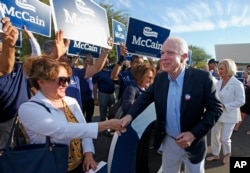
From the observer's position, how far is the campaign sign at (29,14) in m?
3.42

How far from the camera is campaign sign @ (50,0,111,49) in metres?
3.17

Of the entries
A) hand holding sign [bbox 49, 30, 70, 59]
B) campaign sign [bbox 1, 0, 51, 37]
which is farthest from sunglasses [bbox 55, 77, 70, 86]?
campaign sign [bbox 1, 0, 51, 37]

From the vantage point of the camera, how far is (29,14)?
3.64m

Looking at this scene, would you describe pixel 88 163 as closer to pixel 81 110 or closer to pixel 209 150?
pixel 81 110

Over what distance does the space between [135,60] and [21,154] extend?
15.8 feet

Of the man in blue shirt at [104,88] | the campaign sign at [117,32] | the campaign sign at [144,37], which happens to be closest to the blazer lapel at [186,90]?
the campaign sign at [144,37]

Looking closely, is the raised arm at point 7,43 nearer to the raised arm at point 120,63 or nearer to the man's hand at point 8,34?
the man's hand at point 8,34

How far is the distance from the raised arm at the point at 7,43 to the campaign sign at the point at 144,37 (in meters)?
3.15

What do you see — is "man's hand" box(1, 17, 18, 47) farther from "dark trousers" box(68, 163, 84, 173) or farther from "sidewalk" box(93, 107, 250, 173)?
"sidewalk" box(93, 107, 250, 173)

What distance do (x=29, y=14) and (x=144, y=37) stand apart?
8.05 feet

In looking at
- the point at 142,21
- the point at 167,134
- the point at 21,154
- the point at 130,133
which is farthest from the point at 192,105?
the point at 142,21

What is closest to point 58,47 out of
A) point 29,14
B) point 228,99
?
point 29,14

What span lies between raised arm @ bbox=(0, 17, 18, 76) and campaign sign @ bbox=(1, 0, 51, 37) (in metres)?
1.23

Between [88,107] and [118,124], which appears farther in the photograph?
[88,107]
